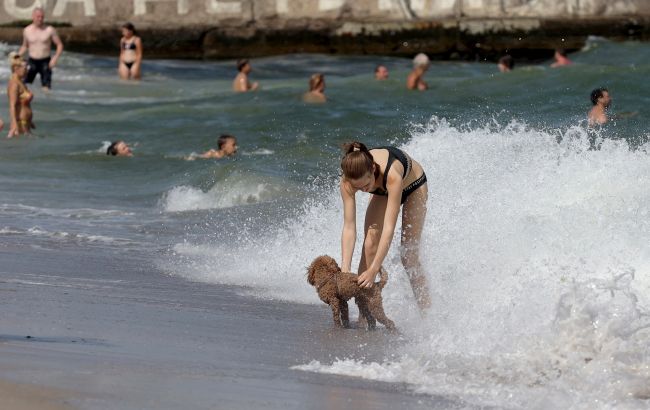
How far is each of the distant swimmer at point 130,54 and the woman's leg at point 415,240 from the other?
19707 millimetres

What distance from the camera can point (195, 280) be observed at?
31.8 ft

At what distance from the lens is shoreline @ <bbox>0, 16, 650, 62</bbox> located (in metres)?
31.6

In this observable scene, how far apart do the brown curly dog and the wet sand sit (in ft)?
0.40

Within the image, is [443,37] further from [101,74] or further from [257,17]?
[101,74]

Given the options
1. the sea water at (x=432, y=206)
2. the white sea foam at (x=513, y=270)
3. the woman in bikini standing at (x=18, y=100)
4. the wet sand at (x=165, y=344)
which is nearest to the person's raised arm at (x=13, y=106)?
the woman in bikini standing at (x=18, y=100)

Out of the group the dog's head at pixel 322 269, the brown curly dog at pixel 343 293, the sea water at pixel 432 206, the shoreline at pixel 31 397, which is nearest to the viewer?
the shoreline at pixel 31 397

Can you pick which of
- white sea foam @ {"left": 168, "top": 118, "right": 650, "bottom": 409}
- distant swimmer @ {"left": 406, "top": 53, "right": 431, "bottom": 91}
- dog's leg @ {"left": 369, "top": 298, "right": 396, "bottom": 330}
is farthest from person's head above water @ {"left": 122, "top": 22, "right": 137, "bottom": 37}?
dog's leg @ {"left": 369, "top": 298, "right": 396, "bottom": 330}

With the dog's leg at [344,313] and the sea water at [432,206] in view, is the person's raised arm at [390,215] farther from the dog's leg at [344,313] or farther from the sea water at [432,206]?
the sea water at [432,206]

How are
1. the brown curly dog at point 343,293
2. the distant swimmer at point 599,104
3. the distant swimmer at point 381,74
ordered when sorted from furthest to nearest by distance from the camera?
the distant swimmer at point 381,74
the distant swimmer at point 599,104
the brown curly dog at point 343,293

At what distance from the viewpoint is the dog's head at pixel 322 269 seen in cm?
790

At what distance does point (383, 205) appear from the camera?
26.0ft

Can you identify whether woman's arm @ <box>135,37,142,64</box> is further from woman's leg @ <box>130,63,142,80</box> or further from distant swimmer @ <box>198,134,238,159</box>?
distant swimmer @ <box>198,134,238,159</box>

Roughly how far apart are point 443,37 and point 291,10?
3.78 meters

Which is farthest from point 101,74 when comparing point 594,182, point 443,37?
point 594,182
